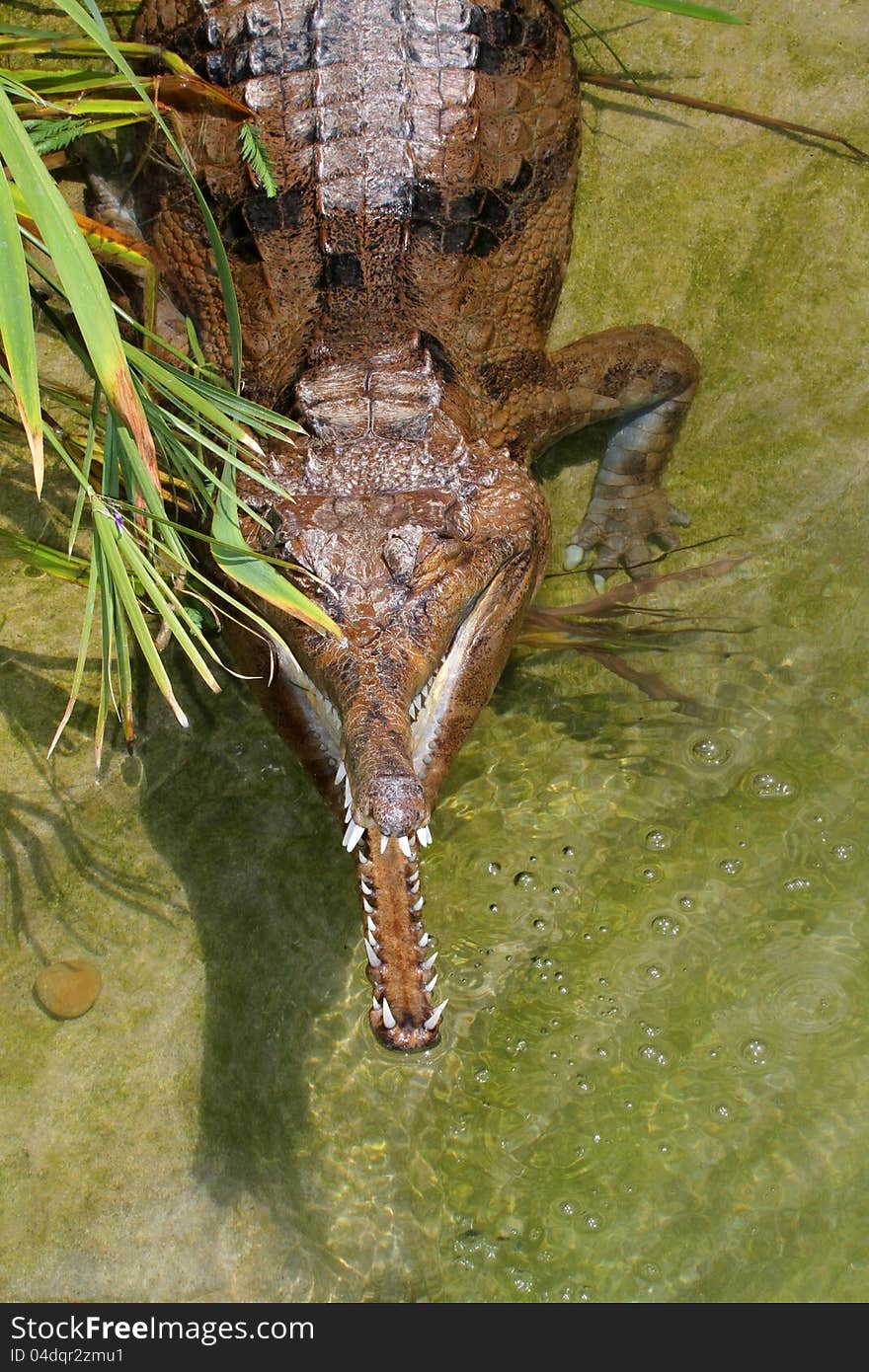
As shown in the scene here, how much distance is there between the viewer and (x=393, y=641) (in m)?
2.89

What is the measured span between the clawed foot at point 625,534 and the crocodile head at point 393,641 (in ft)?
2.54

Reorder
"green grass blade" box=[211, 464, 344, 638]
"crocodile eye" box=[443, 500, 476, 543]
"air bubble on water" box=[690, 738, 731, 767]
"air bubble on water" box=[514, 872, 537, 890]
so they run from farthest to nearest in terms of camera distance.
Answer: "air bubble on water" box=[690, 738, 731, 767], "air bubble on water" box=[514, 872, 537, 890], "crocodile eye" box=[443, 500, 476, 543], "green grass blade" box=[211, 464, 344, 638]

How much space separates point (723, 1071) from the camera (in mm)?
3482

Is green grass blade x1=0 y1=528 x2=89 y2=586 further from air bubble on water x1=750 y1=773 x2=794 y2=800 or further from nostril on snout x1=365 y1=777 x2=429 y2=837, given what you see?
air bubble on water x1=750 y1=773 x2=794 y2=800

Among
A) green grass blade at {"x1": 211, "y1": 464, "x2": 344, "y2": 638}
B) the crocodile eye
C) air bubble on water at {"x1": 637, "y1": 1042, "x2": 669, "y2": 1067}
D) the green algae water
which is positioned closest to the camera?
green grass blade at {"x1": 211, "y1": 464, "x2": 344, "y2": 638}

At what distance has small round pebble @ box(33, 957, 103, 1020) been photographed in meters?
3.67

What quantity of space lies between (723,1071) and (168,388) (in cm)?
239

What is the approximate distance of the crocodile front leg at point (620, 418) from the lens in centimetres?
398

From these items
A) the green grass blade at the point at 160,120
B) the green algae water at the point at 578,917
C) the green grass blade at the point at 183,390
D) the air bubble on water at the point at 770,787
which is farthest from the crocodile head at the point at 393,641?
the air bubble on water at the point at 770,787

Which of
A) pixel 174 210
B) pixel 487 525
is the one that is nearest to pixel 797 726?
pixel 487 525

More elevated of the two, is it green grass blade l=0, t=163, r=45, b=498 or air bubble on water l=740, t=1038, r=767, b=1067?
green grass blade l=0, t=163, r=45, b=498

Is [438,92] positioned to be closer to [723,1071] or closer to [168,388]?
[168,388]

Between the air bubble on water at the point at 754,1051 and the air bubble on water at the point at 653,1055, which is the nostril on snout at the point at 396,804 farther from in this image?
the air bubble on water at the point at 754,1051

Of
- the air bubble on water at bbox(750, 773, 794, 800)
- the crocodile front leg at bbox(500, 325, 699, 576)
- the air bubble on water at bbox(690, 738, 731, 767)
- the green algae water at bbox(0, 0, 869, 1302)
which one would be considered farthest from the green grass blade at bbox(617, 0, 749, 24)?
the air bubble on water at bbox(750, 773, 794, 800)
